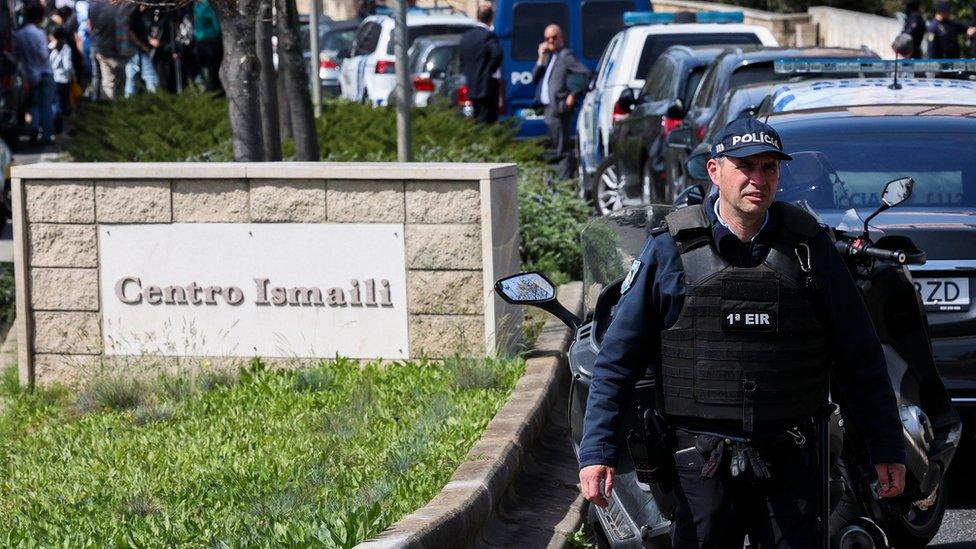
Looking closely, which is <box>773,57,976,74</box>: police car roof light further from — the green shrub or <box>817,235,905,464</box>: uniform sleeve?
<box>817,235,905,464</box>: uniform sleeve

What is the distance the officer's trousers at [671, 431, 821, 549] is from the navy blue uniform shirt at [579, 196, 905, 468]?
0.58ft

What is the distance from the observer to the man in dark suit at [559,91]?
1727cm

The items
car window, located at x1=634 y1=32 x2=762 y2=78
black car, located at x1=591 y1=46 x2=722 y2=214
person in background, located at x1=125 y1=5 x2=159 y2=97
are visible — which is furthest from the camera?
person in background, located at x1=125 y1=5 x2=159 y2=97

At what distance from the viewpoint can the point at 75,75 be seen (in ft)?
82.9

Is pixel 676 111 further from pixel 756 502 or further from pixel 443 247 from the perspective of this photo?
pixel 756 502

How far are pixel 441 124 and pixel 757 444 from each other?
11.5m

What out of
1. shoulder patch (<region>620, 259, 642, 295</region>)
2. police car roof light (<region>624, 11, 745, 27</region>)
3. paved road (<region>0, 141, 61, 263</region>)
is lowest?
paved road (<region>0, 141, 61, 263</region>)

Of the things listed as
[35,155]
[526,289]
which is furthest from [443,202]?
[35,155]

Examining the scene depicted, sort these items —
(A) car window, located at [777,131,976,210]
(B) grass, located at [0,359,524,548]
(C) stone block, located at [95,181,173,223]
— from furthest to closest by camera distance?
(C) stone block, located at [95,181,173,223], (A) car window, located at [777,131,976,210], (B) grass, located at [0,359,524,548]

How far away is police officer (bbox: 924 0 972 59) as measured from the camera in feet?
77.3

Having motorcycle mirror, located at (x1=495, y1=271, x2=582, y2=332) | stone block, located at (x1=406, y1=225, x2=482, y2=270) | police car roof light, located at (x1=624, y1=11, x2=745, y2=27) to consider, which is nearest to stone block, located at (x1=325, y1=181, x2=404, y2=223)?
stone block, located at (x1=406, y1=225, x2=482, y2=270)

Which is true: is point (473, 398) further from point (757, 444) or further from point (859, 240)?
point (757, 444)

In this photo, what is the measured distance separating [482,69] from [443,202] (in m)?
10.4

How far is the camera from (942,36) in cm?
2358
